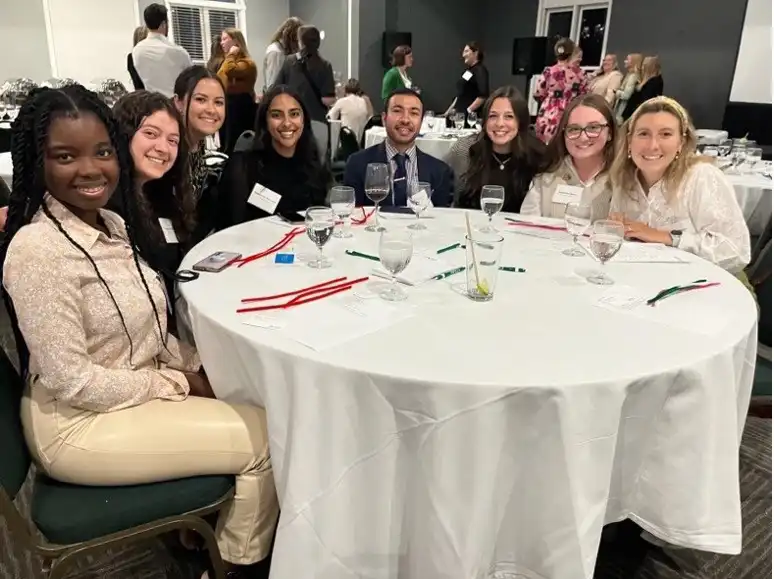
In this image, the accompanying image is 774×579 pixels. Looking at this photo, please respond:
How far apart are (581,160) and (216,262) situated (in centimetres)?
164

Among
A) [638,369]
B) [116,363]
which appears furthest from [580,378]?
[116,363]

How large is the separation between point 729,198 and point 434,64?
9494mm

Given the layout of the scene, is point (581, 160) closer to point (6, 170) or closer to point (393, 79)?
point (6, 170)

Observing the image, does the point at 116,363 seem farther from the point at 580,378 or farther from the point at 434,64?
the point at 434,64

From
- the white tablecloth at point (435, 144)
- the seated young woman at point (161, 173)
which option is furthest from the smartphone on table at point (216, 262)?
the white tablecloth at point (435, 144)

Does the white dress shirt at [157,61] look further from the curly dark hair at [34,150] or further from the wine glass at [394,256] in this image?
the wine glass at [394,256]

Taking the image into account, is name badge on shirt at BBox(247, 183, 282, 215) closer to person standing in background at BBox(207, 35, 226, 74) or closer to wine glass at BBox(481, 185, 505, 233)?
wine glass at BBox(481, 185, 505, 233)

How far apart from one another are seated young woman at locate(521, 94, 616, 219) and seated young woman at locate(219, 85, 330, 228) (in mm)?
1038

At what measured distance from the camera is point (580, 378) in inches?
45.3

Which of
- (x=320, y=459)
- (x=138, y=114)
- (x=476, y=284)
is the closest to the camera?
(x=320, y=459)

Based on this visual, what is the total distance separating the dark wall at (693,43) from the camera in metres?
Answer: 7.81

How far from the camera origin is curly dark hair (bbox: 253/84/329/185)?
2.76m

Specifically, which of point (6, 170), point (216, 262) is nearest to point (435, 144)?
point (6, 170)

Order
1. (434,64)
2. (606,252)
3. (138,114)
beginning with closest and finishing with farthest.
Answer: (606,252) → (138,114) → (434,64)
